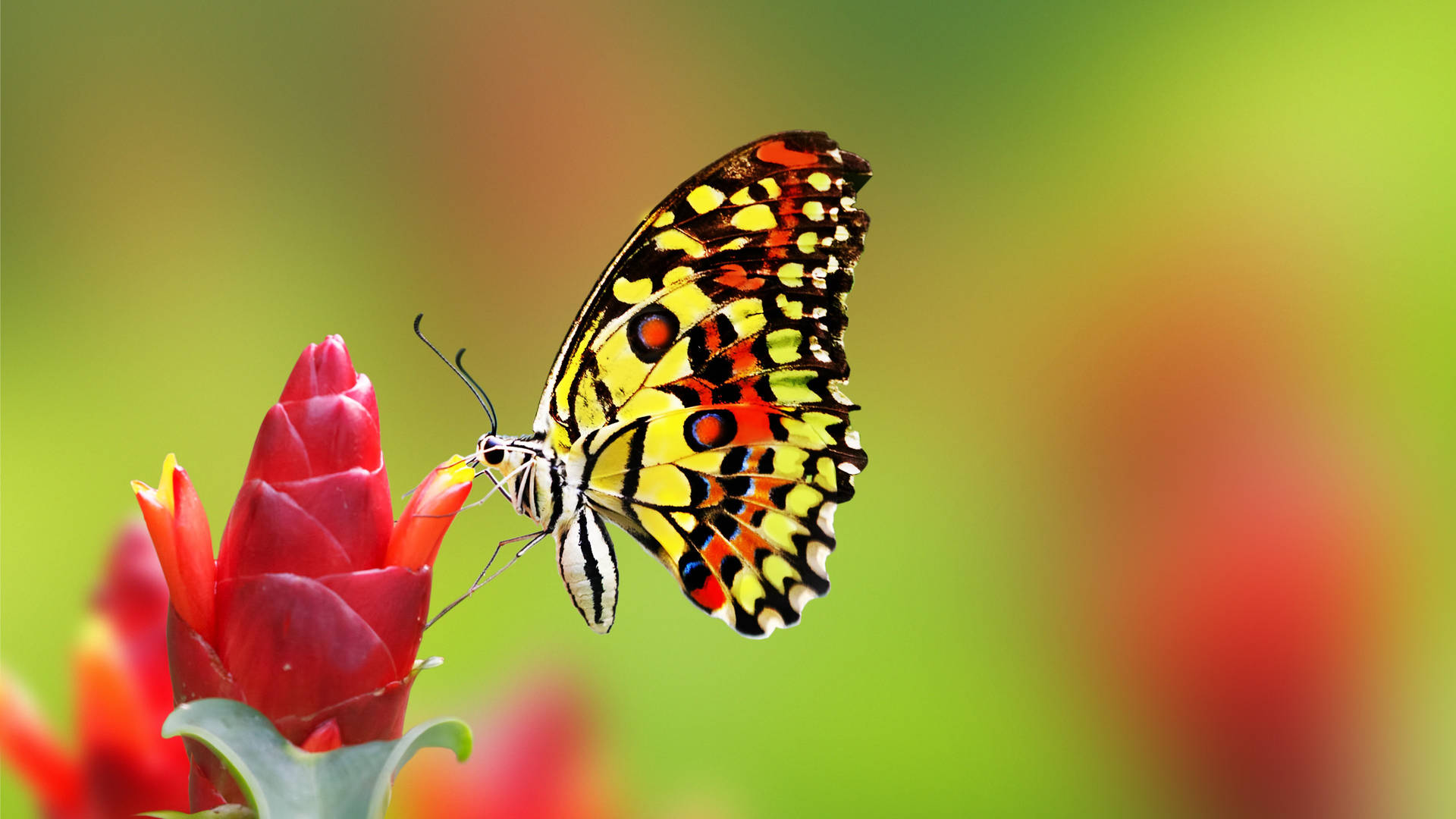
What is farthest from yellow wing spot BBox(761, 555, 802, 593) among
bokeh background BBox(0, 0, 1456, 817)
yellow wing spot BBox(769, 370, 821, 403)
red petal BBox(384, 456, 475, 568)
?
bokeh background BBox(0, 0, 1456, 817)

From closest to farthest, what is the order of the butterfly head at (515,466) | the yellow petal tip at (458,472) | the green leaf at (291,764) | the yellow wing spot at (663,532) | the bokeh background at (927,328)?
the green leaf at (291,764), the yellow petal tip at (458,472), the butterfly head at (515,466), the yellow wing spot at (663,532), the bokeh background at (927,328)

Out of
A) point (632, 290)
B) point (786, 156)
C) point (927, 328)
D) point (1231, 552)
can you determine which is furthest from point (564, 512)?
point (1231, 552)

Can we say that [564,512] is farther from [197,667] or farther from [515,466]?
[197,667]

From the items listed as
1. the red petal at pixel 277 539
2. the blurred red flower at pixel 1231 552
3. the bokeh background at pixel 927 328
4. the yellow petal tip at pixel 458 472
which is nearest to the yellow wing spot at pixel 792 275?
the yellow petal tip at pixel 458 472

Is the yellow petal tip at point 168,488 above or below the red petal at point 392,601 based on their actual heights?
above

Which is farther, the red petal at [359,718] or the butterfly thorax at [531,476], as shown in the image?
the butterfly thorax at [531,476]

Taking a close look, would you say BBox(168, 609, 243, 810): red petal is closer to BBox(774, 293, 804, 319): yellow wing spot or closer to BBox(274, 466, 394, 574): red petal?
BBox(274, 466, 394, 574): red petal

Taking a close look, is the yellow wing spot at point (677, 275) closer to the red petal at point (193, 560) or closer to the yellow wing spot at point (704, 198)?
the yellow wing spot at point (704, 198)
